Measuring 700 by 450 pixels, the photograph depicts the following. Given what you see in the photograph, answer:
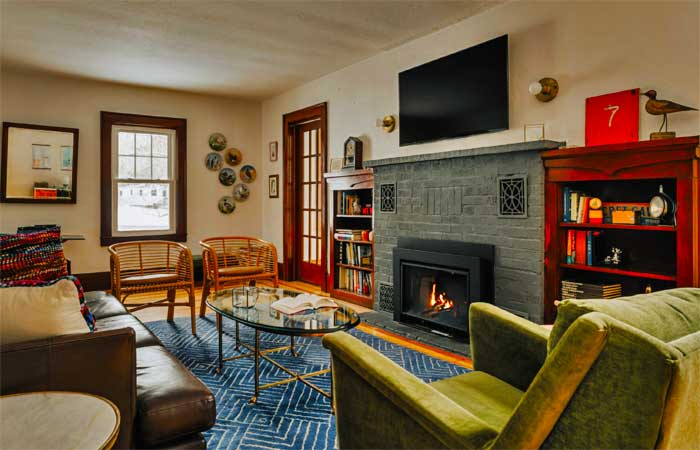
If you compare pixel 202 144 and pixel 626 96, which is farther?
pixel 202 144

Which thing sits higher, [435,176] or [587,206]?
[435,176]

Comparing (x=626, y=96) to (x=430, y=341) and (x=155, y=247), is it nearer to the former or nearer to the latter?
(x=430, y=341)

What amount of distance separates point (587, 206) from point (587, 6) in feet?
4.36

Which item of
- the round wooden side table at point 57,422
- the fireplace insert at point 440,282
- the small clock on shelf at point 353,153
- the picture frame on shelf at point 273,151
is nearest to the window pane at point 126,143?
the picture frame on shelf at point 273,151

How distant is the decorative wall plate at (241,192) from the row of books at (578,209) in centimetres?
483

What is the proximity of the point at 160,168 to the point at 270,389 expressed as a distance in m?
4.55

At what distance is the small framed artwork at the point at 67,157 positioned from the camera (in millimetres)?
5617

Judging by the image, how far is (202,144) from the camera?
259 inches

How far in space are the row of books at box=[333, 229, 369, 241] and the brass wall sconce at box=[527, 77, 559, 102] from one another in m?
2.22

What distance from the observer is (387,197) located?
441 centimetres

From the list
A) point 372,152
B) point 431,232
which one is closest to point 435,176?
point 431,232

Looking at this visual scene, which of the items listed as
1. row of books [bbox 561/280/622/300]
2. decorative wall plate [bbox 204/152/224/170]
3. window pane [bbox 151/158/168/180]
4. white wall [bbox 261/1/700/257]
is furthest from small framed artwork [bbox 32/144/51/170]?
row of books [bbox 561/280/622/300]

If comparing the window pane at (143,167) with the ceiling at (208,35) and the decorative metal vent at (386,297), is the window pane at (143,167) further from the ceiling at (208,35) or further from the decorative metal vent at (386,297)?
the decorative metal vent at (386,297)

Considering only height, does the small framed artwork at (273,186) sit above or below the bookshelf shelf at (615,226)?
above
